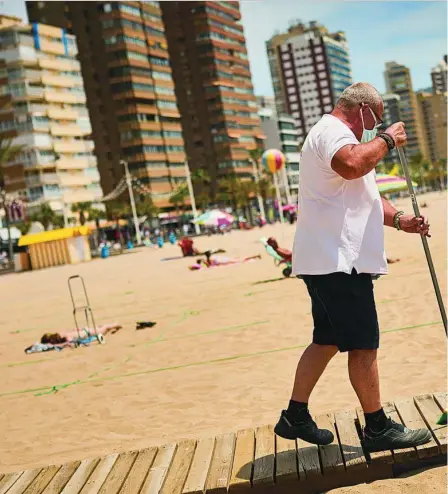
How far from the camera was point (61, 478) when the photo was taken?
4.31m

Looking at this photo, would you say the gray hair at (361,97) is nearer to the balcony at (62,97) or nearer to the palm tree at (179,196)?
the balcony at (62,97)

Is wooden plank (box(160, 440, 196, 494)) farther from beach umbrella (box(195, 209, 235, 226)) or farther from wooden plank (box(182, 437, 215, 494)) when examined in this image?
beach umbrella (box(195, 209, 235, 226))

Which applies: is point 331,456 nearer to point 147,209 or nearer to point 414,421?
point 414,421

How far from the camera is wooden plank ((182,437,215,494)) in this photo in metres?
3.85

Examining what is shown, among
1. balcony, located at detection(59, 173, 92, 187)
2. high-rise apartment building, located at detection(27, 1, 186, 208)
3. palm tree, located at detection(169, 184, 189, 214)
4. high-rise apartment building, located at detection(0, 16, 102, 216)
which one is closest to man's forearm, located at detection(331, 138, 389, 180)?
high-rise apartment building, located at detection(0, 16, 102, 216)

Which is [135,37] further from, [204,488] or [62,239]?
[204,488]

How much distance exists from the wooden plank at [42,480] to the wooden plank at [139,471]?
18.8 inches

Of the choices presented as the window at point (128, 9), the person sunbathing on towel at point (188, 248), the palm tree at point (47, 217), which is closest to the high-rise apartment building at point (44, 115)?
the palm tree at point (47, 217)

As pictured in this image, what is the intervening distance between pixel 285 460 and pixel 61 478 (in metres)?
1.26

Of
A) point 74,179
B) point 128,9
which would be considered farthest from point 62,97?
point 128,9

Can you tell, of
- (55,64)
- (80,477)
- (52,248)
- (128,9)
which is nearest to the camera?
(80,477)

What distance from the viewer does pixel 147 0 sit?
112 metres

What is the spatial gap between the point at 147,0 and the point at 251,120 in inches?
1179

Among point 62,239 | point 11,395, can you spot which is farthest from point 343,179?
point 62,239
